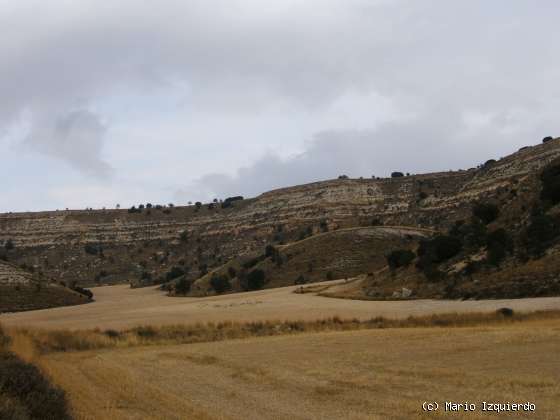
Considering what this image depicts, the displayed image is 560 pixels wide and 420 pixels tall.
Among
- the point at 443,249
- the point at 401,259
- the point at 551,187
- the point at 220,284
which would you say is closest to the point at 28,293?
the point at 220,284

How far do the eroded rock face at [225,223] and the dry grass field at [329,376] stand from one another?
6144 cm

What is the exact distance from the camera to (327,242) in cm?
7419

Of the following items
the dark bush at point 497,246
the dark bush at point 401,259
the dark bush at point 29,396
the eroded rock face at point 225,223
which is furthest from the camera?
the eroded rock face at point 225,223

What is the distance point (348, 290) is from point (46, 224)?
88920 mm

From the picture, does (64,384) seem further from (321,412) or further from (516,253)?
(516,253)

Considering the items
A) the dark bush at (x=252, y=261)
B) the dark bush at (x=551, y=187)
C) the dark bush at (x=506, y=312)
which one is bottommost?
the dark bush at (x=506, y=312)

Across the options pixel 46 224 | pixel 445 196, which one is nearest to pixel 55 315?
pixel 445 196

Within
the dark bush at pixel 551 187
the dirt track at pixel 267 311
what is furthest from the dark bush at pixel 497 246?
the dark bush at pixel 551 187

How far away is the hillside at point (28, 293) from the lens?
53.7 m

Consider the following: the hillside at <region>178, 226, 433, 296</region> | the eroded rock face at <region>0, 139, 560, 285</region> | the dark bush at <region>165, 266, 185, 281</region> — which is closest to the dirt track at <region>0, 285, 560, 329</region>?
the hillside at <region>178, 226, 433, 296</region>

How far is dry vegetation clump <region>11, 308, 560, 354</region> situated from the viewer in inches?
1016

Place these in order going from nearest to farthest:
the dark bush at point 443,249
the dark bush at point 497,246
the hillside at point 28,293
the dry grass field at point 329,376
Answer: the dry grass field at point 329,376 < the dark bush at point 497,246 < the dark bush at point 443,249 < the hillside at point 28,293

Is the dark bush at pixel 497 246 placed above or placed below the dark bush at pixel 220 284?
above

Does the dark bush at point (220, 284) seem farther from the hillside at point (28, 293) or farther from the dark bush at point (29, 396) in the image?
the dark bush at point (29, 396)
